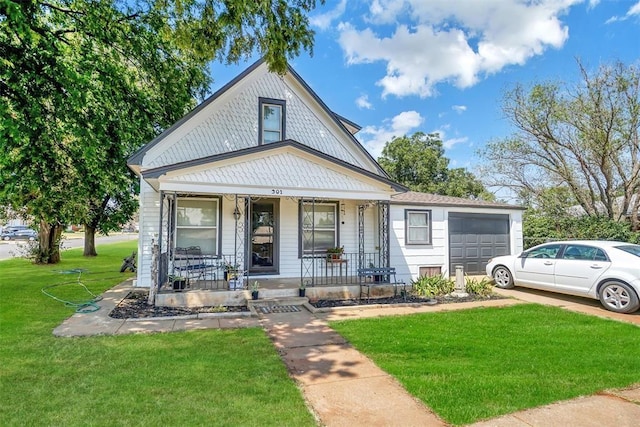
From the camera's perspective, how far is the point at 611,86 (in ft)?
53.7

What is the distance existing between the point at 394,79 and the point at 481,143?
643cm

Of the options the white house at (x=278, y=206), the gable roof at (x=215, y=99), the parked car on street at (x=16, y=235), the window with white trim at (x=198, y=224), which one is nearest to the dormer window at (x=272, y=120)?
the white house at (x=278, y=206)

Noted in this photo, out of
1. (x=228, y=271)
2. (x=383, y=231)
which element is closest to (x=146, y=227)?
(x=228, y=271)

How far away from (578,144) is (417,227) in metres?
11.7

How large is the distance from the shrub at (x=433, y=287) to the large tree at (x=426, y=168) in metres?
21.9

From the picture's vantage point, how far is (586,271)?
331 inches

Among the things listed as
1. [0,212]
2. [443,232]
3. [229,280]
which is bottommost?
[229,280]

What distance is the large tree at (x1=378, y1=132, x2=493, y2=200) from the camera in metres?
30.7

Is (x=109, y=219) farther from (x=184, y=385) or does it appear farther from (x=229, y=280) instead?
(x=184, y=385)

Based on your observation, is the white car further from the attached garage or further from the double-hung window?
the double-hung window

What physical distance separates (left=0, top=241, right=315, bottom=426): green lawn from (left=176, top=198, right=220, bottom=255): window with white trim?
156 inches

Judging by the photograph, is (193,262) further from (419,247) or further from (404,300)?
(419,247)

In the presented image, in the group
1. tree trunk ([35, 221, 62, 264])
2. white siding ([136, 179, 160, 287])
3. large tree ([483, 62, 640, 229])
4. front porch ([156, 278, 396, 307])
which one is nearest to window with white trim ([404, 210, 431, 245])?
front porch ([156, 278, 396, 307])

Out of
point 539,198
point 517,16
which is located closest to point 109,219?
point 517,16
